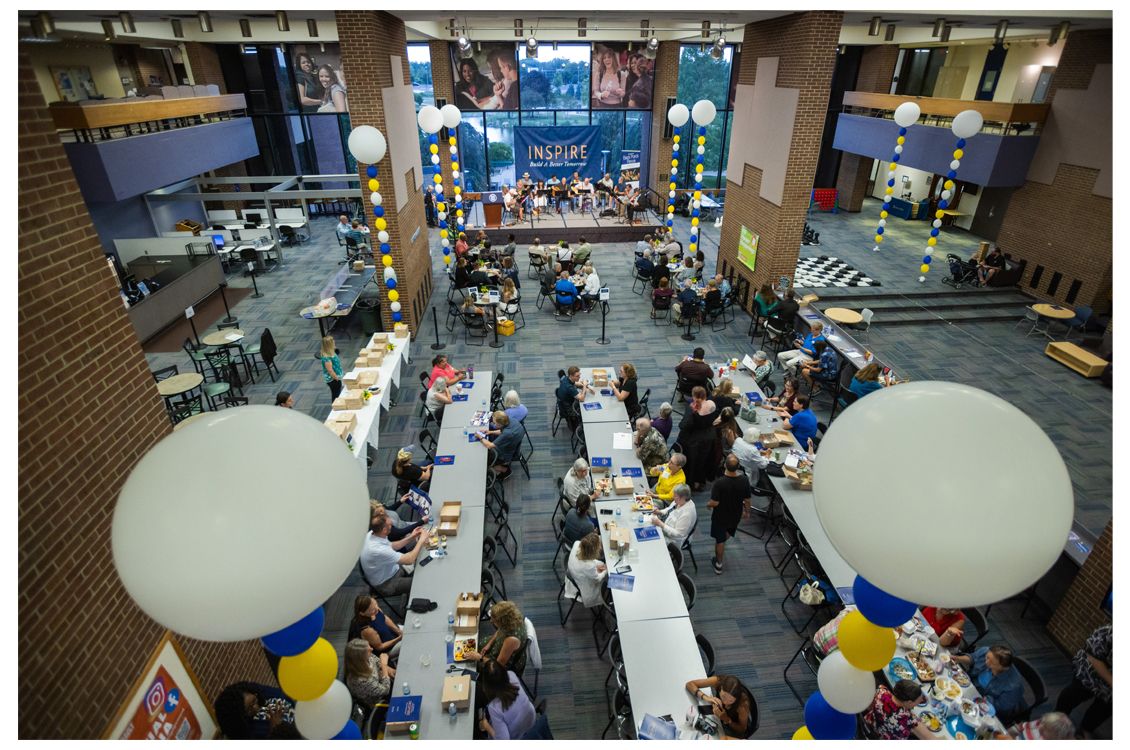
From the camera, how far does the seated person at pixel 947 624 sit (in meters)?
4.61

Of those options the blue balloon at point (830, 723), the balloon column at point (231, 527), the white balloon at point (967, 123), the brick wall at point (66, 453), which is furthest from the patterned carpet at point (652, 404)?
the white balloon at point (967, 123)

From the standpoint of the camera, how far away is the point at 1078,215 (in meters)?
11.6

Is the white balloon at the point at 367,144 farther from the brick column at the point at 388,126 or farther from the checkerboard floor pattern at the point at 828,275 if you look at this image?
the checkerboard floor pattern at the point at 828,275

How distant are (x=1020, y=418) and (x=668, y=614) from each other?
331 centimetres

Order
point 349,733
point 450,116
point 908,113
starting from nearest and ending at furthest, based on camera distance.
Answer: point 349,733
point 908,113
point 450,116

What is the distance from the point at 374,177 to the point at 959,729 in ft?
33.7

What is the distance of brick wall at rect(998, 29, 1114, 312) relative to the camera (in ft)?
36.8

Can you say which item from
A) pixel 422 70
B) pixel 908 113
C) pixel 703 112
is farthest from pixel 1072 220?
pixel 422 70

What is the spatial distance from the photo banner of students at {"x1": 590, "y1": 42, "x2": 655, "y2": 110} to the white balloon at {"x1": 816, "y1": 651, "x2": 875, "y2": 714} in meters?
19.6

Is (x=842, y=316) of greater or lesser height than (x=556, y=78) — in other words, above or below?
below

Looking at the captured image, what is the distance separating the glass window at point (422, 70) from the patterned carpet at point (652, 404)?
649cm

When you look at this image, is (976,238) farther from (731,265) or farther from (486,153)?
(486,153)

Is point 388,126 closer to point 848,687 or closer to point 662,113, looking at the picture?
point 848,687

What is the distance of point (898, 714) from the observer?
13.1 feet
